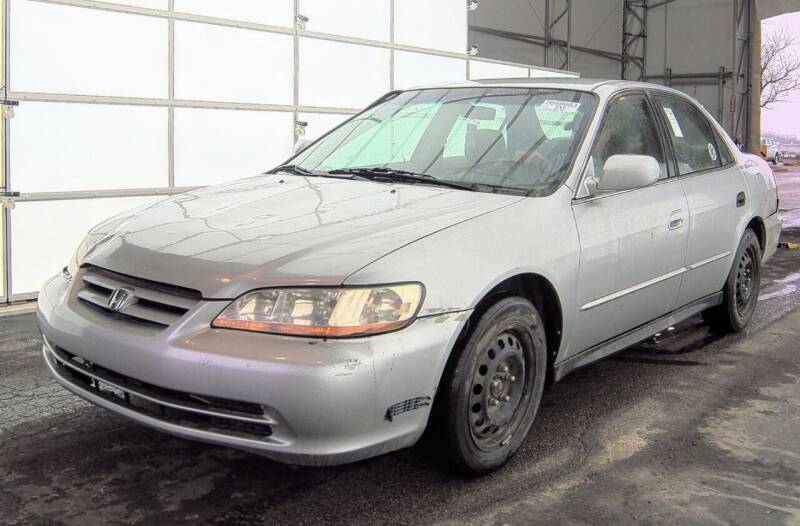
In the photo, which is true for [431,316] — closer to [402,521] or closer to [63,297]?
[402,521]

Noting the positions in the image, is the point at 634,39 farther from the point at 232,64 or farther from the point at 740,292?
the point at 740,292

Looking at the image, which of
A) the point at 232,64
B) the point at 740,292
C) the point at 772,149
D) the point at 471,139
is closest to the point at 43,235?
the point at 232,64

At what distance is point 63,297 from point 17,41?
426 centimetres

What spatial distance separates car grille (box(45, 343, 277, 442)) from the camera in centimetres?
269

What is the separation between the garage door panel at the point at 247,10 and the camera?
7.91 m

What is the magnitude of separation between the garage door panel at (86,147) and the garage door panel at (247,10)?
1.03 meters

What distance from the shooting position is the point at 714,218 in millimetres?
4719

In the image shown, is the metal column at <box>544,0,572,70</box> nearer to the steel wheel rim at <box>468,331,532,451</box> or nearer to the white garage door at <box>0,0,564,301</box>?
the white garage door at <box>0,0,564,301</box>

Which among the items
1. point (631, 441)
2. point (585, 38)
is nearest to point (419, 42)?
point (631, 441)

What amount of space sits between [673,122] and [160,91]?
16.0 ft

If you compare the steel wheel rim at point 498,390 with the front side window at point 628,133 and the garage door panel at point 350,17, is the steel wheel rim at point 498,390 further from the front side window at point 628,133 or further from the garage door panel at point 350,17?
the garage door panel at point 350,17

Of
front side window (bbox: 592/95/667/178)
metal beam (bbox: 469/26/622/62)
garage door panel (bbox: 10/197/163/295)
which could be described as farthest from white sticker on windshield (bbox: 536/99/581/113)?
metal beam (bbox: 469/26/622/62)

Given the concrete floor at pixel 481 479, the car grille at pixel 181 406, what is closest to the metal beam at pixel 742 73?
the concrete floor at pixel 481 479

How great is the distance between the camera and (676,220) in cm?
428
